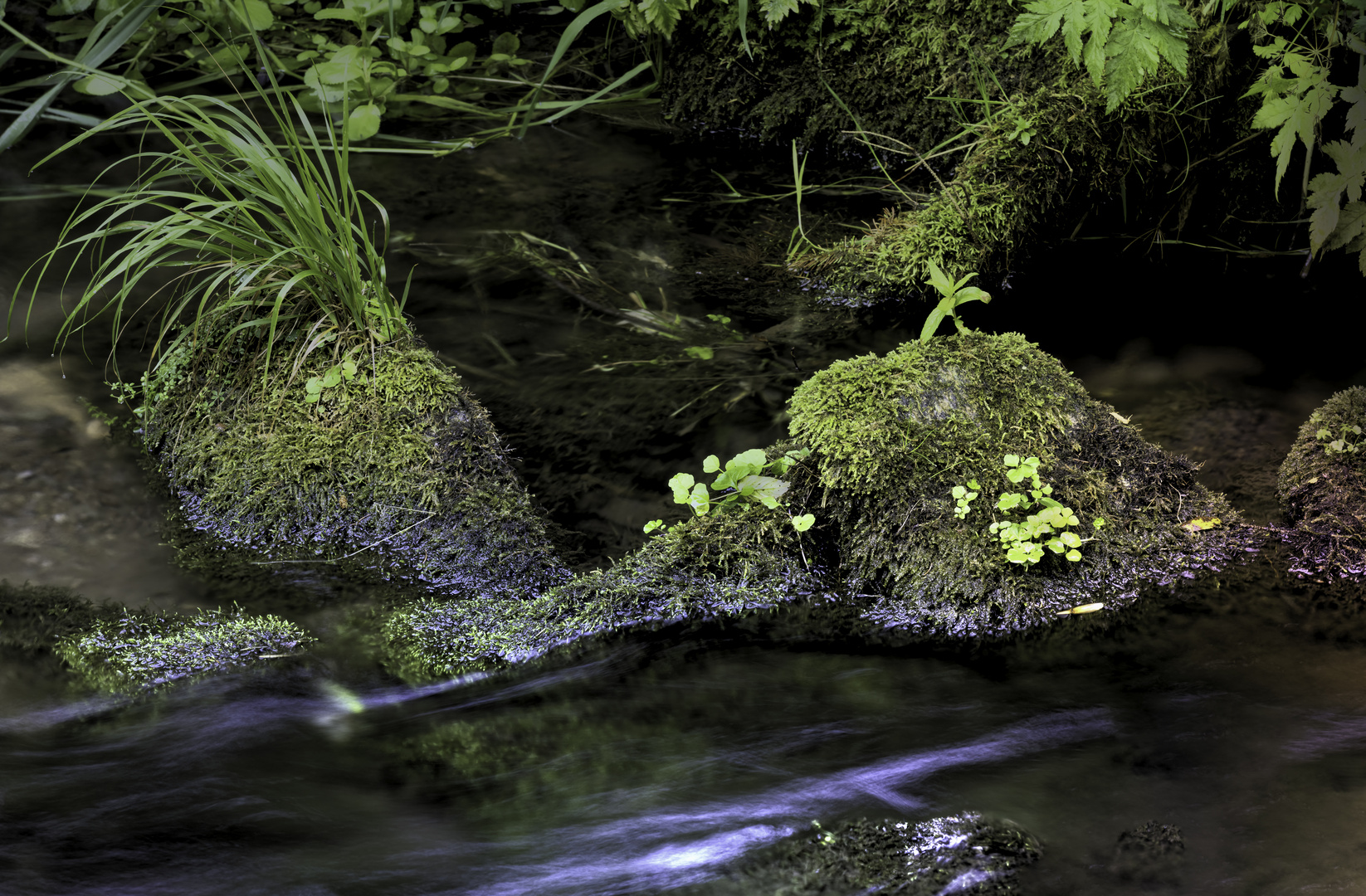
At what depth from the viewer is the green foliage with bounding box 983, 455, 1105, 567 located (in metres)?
2.79

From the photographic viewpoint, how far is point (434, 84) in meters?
5.67

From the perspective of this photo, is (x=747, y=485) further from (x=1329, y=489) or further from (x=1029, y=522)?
(x=1329, y=489)

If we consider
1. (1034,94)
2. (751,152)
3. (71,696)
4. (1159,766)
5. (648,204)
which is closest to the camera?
(1159,766)

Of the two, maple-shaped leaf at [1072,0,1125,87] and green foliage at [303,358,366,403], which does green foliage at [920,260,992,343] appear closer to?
maple-shaped leaf at [1072,0,1125,87]

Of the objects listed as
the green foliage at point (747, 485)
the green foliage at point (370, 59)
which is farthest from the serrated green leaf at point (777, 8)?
the green foliage at point (747, 485)

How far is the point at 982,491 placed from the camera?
2861mm

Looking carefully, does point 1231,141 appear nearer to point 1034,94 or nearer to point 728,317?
point 1034,94

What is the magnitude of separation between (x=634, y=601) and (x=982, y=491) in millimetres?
998

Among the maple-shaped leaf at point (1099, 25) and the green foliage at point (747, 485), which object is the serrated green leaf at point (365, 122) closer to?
the green foliage at point (747, 485)

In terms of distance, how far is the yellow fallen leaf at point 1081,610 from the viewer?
282cm

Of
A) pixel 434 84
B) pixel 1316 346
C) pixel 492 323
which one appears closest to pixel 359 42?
pixel 434 84

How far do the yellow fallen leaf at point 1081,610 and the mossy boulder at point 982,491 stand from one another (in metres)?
0.01

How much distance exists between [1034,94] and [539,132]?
2453mm

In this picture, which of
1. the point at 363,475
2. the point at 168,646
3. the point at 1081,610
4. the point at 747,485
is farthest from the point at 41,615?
the point at 1081,610
